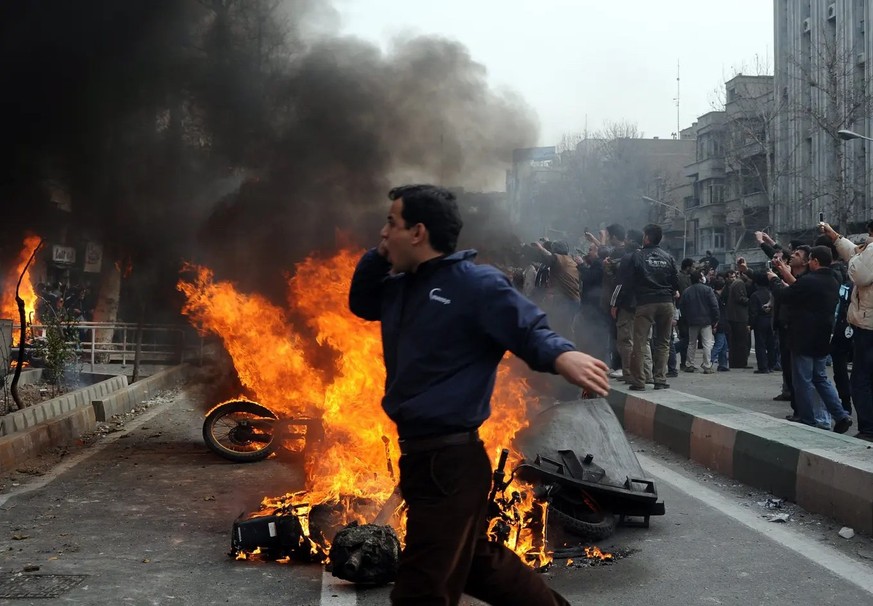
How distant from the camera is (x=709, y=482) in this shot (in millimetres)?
7488

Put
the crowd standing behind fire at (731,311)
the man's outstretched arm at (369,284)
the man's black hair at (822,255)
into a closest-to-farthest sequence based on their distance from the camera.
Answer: the man's outstretched arm at (369,284), the crowd standing behind fire at (731,311), the man's black hair at (822,255)

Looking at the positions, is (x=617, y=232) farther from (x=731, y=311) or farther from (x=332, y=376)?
(x=332, y=376)

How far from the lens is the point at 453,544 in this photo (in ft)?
9.68

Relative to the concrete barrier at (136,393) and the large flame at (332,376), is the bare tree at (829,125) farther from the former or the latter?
the large flame at (332,376)

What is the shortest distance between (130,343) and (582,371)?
17.4 m

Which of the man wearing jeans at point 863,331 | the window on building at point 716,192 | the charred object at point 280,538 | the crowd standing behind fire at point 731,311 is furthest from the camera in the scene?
the window on building at point 716,192

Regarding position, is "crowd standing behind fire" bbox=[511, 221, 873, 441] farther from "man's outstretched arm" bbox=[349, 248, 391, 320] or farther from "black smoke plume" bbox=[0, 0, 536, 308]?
"man's outstretched arm" bbox=[349, 248, 391, 320]

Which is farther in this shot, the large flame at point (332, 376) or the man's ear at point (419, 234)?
the large flame at point (332, 376)

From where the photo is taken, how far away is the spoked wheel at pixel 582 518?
532 cm

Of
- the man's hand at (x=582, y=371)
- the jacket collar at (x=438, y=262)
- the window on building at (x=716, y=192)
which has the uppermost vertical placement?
the window on building at (x=716, y=192)

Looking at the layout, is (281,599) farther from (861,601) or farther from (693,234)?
(693,234)

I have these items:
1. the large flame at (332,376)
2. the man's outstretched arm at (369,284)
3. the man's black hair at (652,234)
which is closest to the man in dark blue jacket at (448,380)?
the man's outstretched arm at (369,284)

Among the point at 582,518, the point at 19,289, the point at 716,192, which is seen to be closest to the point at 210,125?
the point at 19,289

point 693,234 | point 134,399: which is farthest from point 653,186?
point 134,399
